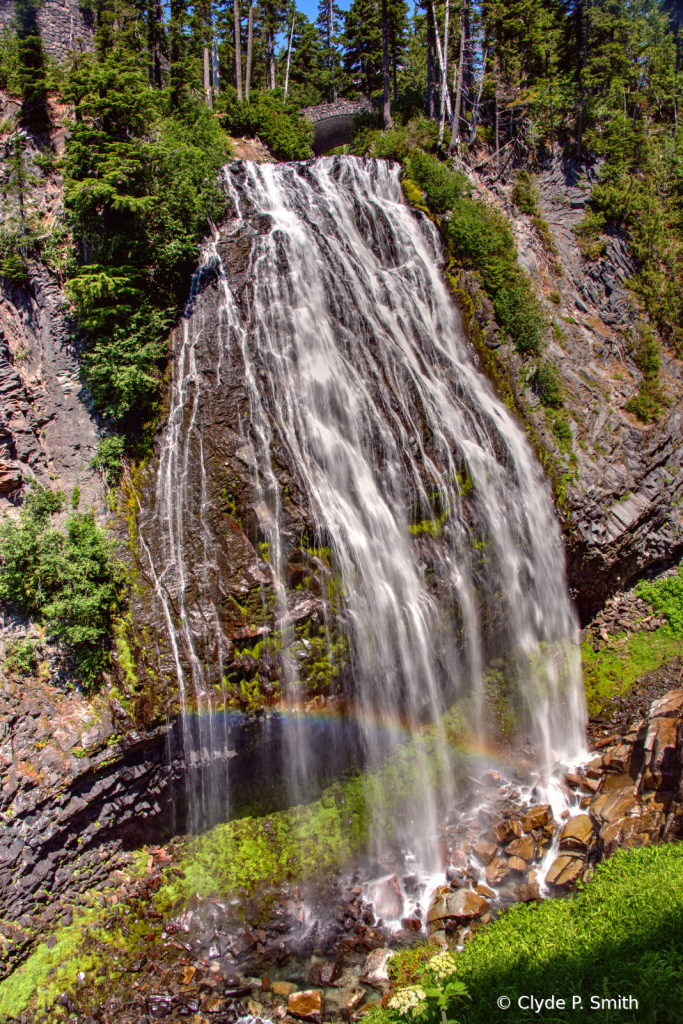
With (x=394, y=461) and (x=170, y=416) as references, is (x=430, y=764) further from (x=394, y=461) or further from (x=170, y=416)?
(x=170, y=416)

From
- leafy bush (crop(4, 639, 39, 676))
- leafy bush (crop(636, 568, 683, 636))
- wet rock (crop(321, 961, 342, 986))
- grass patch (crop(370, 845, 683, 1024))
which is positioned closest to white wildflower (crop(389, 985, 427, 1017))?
grass patch (crop(370, 845, 683, 1024))

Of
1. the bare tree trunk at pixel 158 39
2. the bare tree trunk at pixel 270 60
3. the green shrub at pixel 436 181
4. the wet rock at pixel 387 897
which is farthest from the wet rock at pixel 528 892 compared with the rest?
the bare tree trunk at pixel 270 60

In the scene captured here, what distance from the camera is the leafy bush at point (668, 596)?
1515cm

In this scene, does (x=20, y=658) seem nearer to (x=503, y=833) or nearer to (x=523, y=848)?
(x=503, y=833)

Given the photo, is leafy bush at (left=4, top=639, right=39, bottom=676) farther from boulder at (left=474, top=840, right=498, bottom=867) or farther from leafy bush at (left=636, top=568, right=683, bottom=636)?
leafy bush at (left=636, top=568, right=683, bottom=636)

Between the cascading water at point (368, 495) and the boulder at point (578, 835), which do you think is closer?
the boulder at point (578, 835)

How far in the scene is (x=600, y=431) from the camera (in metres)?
16.1

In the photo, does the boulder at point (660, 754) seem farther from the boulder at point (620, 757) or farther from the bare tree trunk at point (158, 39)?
the bare tree trunk at point (158, 39)

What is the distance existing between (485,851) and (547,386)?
1185cm

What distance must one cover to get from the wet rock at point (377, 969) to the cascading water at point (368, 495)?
7.08 ft

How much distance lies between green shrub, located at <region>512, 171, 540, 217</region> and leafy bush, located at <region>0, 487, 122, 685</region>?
19.6 meters

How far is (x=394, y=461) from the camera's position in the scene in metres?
12.7

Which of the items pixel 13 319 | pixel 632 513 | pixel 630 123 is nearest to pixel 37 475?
pixel 13 319

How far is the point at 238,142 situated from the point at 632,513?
67.2ft
